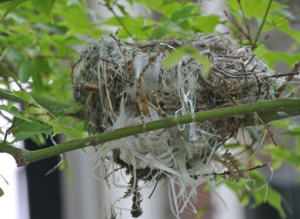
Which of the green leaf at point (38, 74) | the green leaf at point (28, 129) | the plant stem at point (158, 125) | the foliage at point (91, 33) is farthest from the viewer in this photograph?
the green leaf at point (38, 74)

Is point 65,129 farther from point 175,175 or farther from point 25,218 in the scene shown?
point 25,218

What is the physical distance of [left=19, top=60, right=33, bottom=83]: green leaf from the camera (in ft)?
2.07

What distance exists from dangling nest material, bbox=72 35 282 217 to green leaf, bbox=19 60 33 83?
0.76 ft

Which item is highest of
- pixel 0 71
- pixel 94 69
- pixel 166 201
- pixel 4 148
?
pixel 0 71

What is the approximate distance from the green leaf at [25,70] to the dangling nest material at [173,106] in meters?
0.23

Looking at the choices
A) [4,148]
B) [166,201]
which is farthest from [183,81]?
[166,201]

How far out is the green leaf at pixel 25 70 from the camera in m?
0.63

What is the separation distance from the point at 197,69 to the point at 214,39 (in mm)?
256

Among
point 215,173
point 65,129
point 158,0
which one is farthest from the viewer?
point 158,0

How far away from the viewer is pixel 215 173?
1.52 feet

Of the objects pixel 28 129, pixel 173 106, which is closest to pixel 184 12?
pixel 173 106

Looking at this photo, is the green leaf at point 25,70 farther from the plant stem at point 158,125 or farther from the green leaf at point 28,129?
the plant stem at point 158,125

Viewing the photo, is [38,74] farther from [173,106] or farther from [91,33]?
[173,106]

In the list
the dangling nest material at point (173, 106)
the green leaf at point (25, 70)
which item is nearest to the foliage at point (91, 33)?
the green leaf at point (25, 70)
